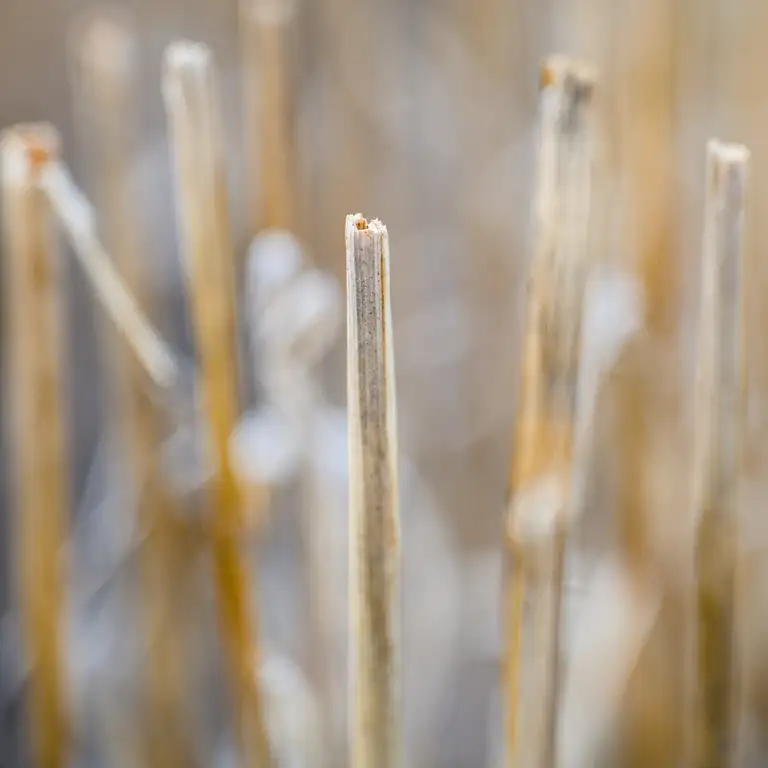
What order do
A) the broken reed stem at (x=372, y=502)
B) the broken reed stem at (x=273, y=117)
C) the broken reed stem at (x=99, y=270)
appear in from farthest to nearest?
the broken reed stem at (x=273, y=117)
the broken reed stem at (x=99, y=270)
the broken reed stem at (x=372, y=502)

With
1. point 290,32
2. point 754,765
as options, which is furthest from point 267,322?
point 754,765

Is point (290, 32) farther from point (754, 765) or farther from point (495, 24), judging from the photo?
point (754, 765)

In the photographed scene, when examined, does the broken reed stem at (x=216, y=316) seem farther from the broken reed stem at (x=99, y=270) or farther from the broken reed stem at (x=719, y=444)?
the broken reed stem at (x=719, y=444)

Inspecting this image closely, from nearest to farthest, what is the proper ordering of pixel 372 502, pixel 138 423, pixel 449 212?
pixel 372 502, pixel 138 423, pixel 449 212

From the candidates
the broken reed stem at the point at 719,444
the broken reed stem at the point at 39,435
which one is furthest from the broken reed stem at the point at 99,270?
the broken reed stem at the point at 719,444

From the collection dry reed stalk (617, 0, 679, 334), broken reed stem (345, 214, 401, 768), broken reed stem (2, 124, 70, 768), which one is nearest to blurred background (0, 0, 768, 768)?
dry reed stalk (617, 0, 679, 334)

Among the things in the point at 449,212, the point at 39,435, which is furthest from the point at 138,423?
the point at 449,212

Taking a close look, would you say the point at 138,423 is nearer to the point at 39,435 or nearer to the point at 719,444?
the point at 39,435
